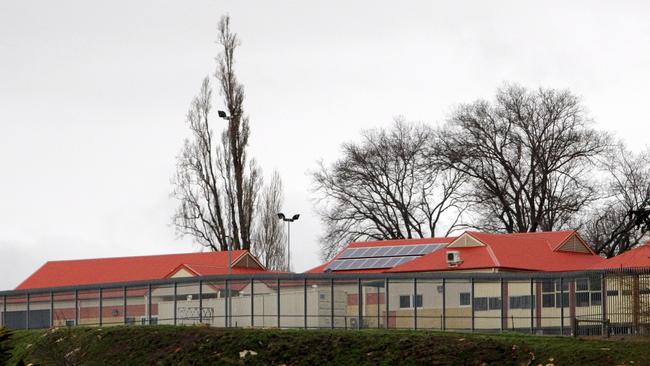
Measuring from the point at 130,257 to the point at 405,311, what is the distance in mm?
36835

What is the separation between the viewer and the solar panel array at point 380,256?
80438mm

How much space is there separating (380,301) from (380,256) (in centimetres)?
2082

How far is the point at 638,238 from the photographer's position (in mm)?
91312

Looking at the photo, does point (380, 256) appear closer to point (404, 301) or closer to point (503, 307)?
point (404, 301)

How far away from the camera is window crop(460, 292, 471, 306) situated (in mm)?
60309

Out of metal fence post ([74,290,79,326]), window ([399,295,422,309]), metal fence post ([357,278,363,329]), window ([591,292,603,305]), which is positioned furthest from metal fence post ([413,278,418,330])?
metal fence post ([74,290,79,326])

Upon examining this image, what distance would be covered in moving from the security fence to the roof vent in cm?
1538

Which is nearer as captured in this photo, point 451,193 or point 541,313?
point 541,313

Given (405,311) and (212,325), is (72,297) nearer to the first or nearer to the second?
(212,325)

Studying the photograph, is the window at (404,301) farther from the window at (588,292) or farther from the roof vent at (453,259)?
the roof vent at (453,259)

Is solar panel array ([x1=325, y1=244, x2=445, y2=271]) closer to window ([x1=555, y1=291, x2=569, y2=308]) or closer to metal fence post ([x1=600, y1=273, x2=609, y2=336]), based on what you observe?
window ([x1=555, y1=291, x2=569, y2=308])

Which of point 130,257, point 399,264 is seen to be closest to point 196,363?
point 399,264

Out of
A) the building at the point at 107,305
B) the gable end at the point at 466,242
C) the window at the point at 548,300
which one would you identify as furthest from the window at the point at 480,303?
the gable end at the point at 466,242

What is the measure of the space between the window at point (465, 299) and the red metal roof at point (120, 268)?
26.7 m
